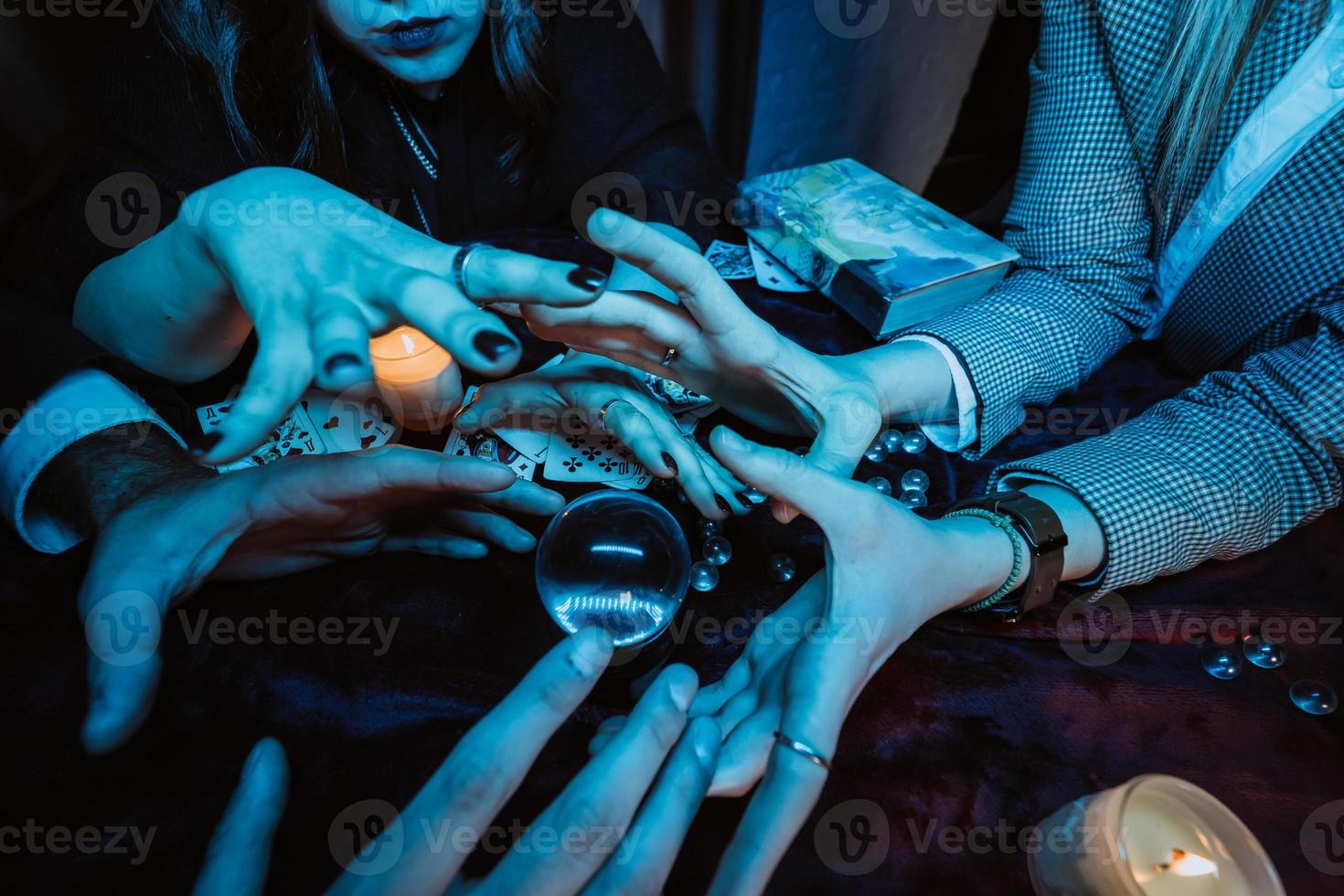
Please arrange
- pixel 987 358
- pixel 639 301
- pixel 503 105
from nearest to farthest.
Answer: pixel 639 301, pixel 987 358, pixel 503 105

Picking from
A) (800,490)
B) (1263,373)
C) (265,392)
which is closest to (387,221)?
(265,392)

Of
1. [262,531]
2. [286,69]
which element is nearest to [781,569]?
[262,531]

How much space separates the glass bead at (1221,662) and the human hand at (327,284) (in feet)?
2.74

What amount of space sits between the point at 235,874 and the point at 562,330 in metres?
0.59

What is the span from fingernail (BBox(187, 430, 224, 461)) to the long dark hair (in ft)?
2.62

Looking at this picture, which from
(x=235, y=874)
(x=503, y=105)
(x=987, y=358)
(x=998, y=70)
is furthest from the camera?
(x=998, y=70)

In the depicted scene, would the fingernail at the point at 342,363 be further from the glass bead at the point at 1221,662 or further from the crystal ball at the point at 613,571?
the glass bead at the point at 1221,662

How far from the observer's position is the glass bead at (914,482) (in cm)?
92

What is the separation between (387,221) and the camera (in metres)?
0.61

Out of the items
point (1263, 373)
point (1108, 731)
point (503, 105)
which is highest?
point (503, 105)

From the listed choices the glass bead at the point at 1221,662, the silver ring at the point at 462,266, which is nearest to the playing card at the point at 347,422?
the silver ring at the point at 462,266

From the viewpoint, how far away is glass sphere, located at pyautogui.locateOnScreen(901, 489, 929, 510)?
912 millimetres

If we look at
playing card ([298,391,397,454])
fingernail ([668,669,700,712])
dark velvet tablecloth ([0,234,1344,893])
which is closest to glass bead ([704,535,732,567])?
dark velvet tablecloth ([0,234,1344,893])

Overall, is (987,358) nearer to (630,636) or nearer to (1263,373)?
(1263,373)
